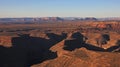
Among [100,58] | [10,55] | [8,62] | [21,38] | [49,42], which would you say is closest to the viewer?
[100,58]

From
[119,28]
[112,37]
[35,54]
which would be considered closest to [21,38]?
[35,54]

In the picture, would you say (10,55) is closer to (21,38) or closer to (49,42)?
(21,38)

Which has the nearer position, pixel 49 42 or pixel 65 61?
pixel 65 61

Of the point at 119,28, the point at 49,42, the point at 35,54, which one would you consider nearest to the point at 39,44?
the point at 49,42

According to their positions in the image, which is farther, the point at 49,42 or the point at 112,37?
the point at 112,37

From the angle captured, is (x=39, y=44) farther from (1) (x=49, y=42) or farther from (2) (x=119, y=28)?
(2) (x=119, y=28)

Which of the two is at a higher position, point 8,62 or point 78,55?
point 78,55

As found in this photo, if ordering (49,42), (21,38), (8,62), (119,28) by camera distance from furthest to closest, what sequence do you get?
(119,28)
(49,42)
(21,38)
(8,62)

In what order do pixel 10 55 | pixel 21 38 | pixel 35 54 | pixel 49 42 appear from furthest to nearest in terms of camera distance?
1. pixel 49 42
2. pixel 21 38
3. pixel 35 54
4. pixel 10 55

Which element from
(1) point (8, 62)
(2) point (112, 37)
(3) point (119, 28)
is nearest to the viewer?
(1) point (8, 62)
